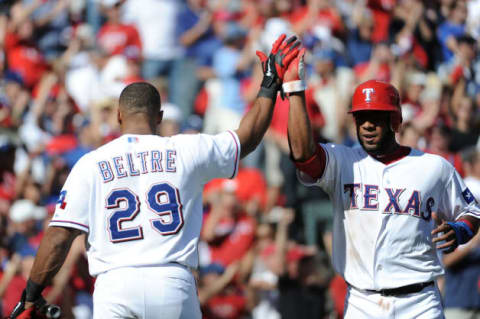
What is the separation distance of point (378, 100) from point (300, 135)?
1.89ft

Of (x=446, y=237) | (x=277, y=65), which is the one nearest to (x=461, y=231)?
(x=446, y=237)

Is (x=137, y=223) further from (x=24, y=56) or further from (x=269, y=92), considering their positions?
(x=24, y=56)

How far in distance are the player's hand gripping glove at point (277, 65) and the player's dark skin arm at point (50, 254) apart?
4.99 ft

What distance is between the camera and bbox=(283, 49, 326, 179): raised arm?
5074 millimetres

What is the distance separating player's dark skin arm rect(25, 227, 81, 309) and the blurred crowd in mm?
3571

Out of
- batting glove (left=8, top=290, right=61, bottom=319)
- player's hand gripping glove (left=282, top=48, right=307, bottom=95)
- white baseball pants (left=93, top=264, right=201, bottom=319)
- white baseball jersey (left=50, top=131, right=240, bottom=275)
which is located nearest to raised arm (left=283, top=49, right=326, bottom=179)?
player's hand gripping glove (left=282, top=48, right=307, bottom=95)

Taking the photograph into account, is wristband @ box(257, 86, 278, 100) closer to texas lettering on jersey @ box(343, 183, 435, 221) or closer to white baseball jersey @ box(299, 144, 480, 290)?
white baseball jersey @ box(299, 144, 480, 290)

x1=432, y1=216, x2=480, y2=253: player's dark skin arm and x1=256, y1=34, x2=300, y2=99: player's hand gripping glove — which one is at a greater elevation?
x1=256, y1=34, x2=300, y2=99: player's hand gripping glove

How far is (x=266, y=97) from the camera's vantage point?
205 inches

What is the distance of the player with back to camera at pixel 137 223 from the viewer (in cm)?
466

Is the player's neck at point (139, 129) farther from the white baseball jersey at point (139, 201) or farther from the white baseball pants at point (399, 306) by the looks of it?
the white baseball pants at point (399, 306)

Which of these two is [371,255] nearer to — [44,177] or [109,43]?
[44,177]

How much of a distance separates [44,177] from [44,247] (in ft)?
19.2

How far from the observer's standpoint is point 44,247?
15.5 feet
